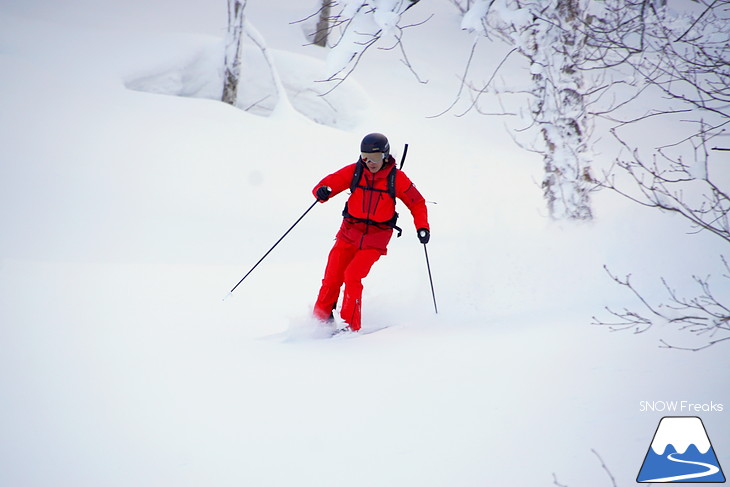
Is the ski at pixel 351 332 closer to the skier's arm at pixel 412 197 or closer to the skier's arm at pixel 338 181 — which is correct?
the skier's arm at pixel 412 197

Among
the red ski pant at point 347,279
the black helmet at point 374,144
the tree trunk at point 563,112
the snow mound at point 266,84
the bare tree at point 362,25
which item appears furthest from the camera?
the snow mound at point 266,84

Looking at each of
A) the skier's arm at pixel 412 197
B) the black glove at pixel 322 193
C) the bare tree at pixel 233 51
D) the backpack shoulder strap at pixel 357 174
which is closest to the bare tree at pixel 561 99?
the skier's arm at pixel 412 197

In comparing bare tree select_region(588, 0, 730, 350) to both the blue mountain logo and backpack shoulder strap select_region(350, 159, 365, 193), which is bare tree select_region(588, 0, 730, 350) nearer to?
the blue mountain logo

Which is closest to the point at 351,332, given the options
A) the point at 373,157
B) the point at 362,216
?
the point at 362,216

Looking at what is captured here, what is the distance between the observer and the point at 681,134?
51.0 ft

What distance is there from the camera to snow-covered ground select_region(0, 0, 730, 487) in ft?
8.68

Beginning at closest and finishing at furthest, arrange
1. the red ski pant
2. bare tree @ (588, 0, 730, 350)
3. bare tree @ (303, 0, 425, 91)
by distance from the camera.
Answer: bare tree @ (588, 0, 730, 350) → bare tree @ (303, 0, 425, 91) → the red ski pant

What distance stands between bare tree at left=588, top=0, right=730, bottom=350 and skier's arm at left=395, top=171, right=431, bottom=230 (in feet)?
4.97

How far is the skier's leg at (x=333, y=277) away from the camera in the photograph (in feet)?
16.3

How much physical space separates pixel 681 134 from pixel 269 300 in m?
14.1

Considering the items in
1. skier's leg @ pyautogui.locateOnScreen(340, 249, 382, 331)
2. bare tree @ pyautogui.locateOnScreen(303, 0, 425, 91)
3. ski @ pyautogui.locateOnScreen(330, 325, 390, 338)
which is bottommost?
ski @ pyautogui.locateOnScreen(330, 325, 390, 338)

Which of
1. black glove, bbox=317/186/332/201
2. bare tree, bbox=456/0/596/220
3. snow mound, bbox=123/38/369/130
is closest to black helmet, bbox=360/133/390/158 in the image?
black glove, bbox=317/186/332/201

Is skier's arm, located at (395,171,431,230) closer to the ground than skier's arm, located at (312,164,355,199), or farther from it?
closer to the ground

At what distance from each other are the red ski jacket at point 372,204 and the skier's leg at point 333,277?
0.12m
